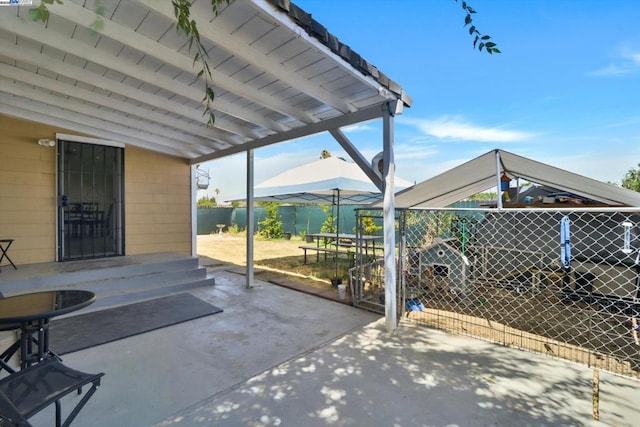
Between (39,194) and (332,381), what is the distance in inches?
225

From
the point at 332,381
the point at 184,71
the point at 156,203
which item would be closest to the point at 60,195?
the point at 156,203

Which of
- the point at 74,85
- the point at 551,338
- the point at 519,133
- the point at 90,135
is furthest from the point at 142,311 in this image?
the point at 519,133

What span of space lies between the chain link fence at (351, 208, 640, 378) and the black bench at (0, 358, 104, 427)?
120 inches

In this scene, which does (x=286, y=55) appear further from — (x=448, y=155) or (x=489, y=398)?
(x=448, y=155)

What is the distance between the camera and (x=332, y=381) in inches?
93.4

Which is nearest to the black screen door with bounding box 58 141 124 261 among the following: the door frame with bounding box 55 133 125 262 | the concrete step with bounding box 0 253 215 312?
the door frame with bounding box 55 133 125 262

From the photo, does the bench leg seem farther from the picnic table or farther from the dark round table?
the picnic table

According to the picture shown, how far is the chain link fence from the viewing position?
3219 mm

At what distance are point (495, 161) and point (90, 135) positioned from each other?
6762 millimetres

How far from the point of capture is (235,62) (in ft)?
9.71

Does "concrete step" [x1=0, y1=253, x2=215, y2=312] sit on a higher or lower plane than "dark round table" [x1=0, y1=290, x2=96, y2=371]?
lower

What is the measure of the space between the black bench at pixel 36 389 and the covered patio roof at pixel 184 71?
215cm

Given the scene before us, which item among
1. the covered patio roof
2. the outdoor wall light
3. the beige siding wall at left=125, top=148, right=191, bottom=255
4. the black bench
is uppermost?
the covered patio roof

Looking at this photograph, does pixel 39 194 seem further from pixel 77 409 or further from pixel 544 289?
pixel 544 289
